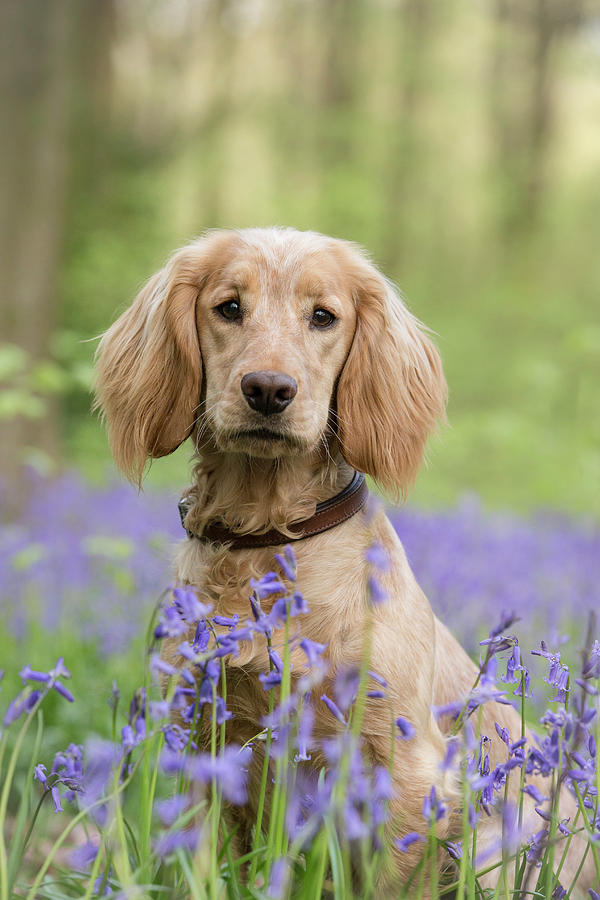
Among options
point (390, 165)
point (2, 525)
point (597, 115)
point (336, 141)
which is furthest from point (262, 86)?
point (2, 525)

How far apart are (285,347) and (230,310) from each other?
0.27 m

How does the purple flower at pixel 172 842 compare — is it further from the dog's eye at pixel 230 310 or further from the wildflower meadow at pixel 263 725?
the dog's eye at pixel 230 310

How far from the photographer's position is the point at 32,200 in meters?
7.12

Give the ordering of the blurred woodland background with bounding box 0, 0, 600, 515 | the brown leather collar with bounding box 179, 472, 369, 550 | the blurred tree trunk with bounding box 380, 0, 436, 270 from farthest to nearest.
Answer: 1. the blurred tree trunk with bounding box 380, 0, 436, 270
2. the blurred woodland background with bounding box 0, 0, 600, 515
3. the brown leather collar with bounding box 179, 472, 369, 550

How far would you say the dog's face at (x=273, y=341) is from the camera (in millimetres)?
2125

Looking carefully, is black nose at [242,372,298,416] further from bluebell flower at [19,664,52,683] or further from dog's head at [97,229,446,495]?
bluebell flower at [19,664,52,683]

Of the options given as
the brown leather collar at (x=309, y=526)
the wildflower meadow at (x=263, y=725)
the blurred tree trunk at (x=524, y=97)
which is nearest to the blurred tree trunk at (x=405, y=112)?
the blurred tree trunk at (x=524, y=97)

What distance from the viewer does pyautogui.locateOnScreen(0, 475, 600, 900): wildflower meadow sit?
1.29 meters

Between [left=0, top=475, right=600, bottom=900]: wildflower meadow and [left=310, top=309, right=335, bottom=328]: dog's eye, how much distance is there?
2.06 feet

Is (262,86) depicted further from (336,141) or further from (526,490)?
(526,490)

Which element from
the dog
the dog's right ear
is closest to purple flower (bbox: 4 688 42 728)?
the dog

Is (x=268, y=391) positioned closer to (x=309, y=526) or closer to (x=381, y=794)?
(x=309, y=526)

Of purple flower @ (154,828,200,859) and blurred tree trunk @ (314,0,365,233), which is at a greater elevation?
blurred tree trunk @ (314,0,365,233)

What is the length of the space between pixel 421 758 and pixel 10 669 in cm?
198
